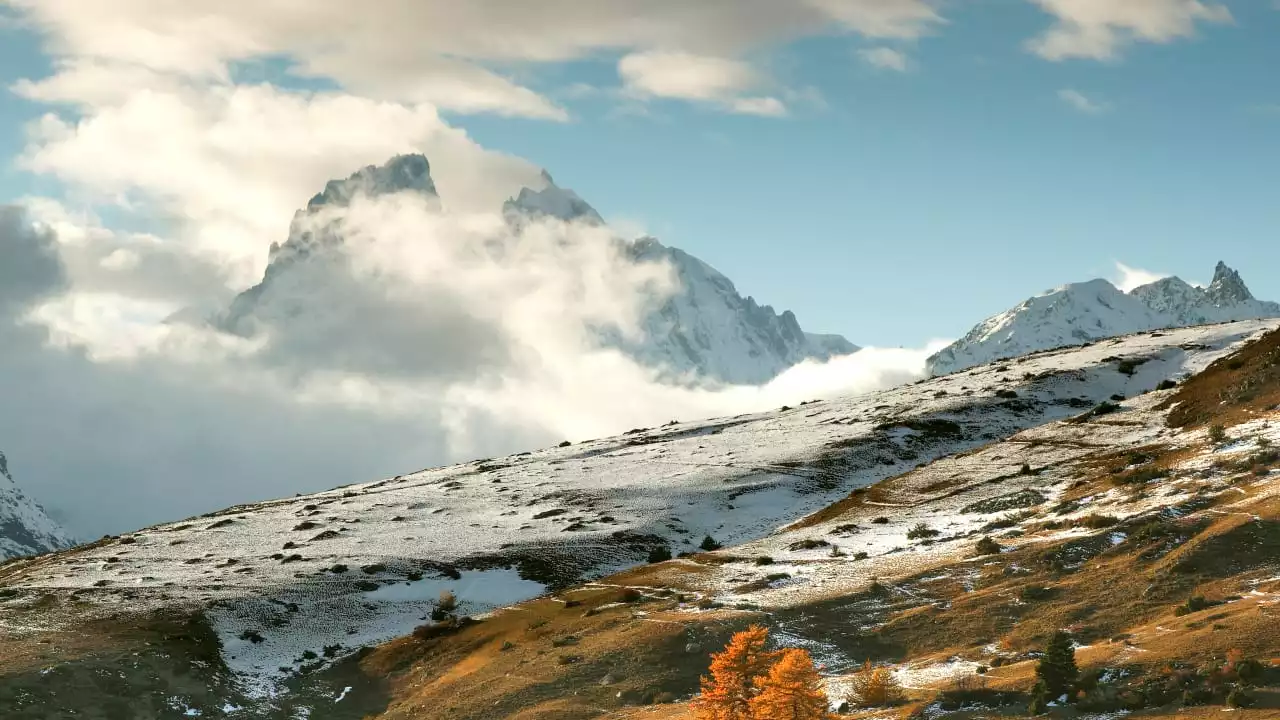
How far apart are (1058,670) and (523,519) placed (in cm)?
6192

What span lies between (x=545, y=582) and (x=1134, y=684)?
45.6 metres

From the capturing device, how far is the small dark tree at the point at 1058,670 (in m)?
36.6

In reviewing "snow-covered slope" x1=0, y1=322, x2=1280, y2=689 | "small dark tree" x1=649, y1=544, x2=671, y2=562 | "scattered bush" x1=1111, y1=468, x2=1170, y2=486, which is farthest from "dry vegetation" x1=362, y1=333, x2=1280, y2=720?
"small dark tree" x1=649, y1=544, x2=671, y2=562

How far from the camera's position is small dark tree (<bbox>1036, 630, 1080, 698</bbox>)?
120ft

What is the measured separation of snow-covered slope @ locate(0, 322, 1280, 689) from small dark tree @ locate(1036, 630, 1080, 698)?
4109 cm

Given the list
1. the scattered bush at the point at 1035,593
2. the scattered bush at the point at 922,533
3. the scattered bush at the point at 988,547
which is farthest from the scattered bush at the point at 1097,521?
the scattered bush at the point at 922,533

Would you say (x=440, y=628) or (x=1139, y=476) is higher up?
(x=1139, y=476)

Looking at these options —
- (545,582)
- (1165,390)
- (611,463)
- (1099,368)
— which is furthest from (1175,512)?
(1099,368)

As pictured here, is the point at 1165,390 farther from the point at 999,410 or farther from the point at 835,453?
the point at 835,453

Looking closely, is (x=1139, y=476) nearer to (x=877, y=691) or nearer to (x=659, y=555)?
(x=659, y=555)

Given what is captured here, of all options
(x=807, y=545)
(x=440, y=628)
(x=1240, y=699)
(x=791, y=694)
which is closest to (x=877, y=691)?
(x=791, y=694)

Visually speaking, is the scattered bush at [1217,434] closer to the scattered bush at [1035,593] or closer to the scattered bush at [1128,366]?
the scattered bush at [1035,593]

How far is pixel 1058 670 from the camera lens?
121 feet

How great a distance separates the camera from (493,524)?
92.9m
